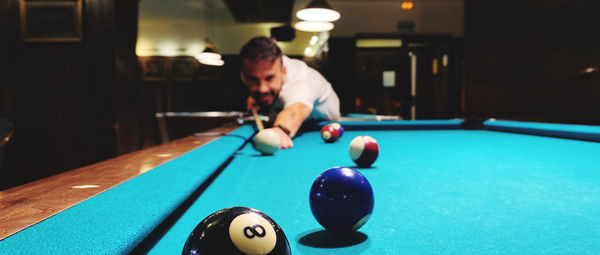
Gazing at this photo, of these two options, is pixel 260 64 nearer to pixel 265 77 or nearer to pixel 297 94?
pixel 265 77

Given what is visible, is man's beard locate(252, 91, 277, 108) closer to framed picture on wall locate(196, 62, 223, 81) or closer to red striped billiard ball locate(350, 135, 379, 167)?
red striped billiard ball locate(350, 135, 379, 167)

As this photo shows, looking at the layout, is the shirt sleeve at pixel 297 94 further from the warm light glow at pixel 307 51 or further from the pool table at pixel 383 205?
the warm light glow at pixel 307 51

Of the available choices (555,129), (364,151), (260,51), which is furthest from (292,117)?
(555,129)

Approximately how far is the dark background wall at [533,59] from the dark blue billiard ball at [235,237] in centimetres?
497

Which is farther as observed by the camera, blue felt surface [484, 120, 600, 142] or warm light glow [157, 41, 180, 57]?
warm light glow [157, 41, 180, 57]

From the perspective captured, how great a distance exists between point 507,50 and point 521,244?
5.79 meters

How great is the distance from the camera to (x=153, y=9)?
9.84m

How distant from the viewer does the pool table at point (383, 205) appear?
2.47 ft

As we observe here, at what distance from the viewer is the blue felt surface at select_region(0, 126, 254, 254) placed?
63 cm

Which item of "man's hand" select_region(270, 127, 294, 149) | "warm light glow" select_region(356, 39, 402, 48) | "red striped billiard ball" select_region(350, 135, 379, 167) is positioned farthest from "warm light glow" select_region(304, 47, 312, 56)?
"red striped billiard ball" select_region(350, 135, 379, 167)

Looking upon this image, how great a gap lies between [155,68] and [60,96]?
833cm

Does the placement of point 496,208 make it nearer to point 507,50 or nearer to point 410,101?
point 507,50

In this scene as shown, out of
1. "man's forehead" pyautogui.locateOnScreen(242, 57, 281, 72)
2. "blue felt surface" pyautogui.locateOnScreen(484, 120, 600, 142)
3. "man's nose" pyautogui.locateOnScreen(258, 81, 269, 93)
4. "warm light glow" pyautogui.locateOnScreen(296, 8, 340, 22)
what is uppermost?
"warm light glow" pyautogui.locateOnScreen(296, 8, 340, 22)

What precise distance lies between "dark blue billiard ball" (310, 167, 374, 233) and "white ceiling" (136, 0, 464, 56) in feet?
27.2
